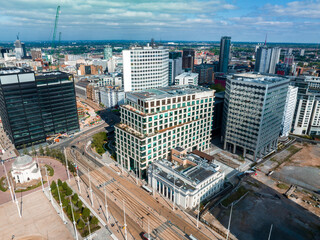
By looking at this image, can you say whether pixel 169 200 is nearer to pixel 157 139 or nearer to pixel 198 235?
pixel 198 235

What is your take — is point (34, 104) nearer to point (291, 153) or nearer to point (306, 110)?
point (291, 153)

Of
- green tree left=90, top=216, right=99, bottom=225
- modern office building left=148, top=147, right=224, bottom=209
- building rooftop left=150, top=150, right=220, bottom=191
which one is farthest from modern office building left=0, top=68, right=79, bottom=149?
green tree left=90, top=216, right=99, bottom=225

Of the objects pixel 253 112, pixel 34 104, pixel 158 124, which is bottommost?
pixel 158 124

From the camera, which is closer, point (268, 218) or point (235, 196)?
point (268, 218)

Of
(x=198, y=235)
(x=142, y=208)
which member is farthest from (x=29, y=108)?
(x=198, y=235)

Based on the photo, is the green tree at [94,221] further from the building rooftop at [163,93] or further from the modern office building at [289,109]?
the modern office building at [289,109]

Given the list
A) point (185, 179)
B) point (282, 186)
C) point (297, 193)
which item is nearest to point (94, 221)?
point (185, 179)

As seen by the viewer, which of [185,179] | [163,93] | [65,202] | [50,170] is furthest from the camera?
[50,170]
